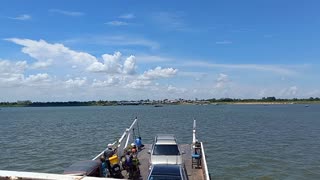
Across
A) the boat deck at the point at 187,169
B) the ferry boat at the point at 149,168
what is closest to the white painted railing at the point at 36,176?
the ferry boat at the point at 149,168

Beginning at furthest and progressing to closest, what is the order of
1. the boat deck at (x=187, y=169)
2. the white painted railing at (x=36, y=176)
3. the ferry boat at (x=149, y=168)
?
the boat deck at (x=187, y=169) < the ferry boat at (x=149, y=168) < the white painted railing at (x=36, y=176)

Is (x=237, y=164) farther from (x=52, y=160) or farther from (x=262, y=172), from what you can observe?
(x=52, y=160)

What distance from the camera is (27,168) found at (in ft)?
93.8

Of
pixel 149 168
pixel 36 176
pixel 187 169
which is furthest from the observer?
pixel 187 169

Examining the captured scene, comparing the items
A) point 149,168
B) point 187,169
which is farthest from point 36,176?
point 187,169

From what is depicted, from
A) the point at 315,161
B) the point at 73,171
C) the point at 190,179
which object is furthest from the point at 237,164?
the point at 73,171

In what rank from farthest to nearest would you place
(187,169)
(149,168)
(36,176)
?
1. (187,169)
2. (149,168)
3. (36,176)

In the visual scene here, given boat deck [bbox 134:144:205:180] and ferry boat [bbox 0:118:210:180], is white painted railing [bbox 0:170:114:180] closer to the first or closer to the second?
ferry boat [bbox 0:118:210:180]

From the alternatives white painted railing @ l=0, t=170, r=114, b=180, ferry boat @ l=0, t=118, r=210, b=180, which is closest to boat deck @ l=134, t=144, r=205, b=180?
ferry boat @ l=0, t=118, r=210, b=180

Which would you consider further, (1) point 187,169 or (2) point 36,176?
(1) point 187,169

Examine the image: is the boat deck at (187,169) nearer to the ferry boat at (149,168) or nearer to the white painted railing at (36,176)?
the ferry boat at (149,168)

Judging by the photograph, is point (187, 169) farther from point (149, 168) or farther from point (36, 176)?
point (36, 176)

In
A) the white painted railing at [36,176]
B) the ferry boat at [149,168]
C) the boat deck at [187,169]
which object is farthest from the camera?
the boat deck at [187,169]

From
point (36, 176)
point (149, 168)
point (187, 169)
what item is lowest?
point (187, 169)
